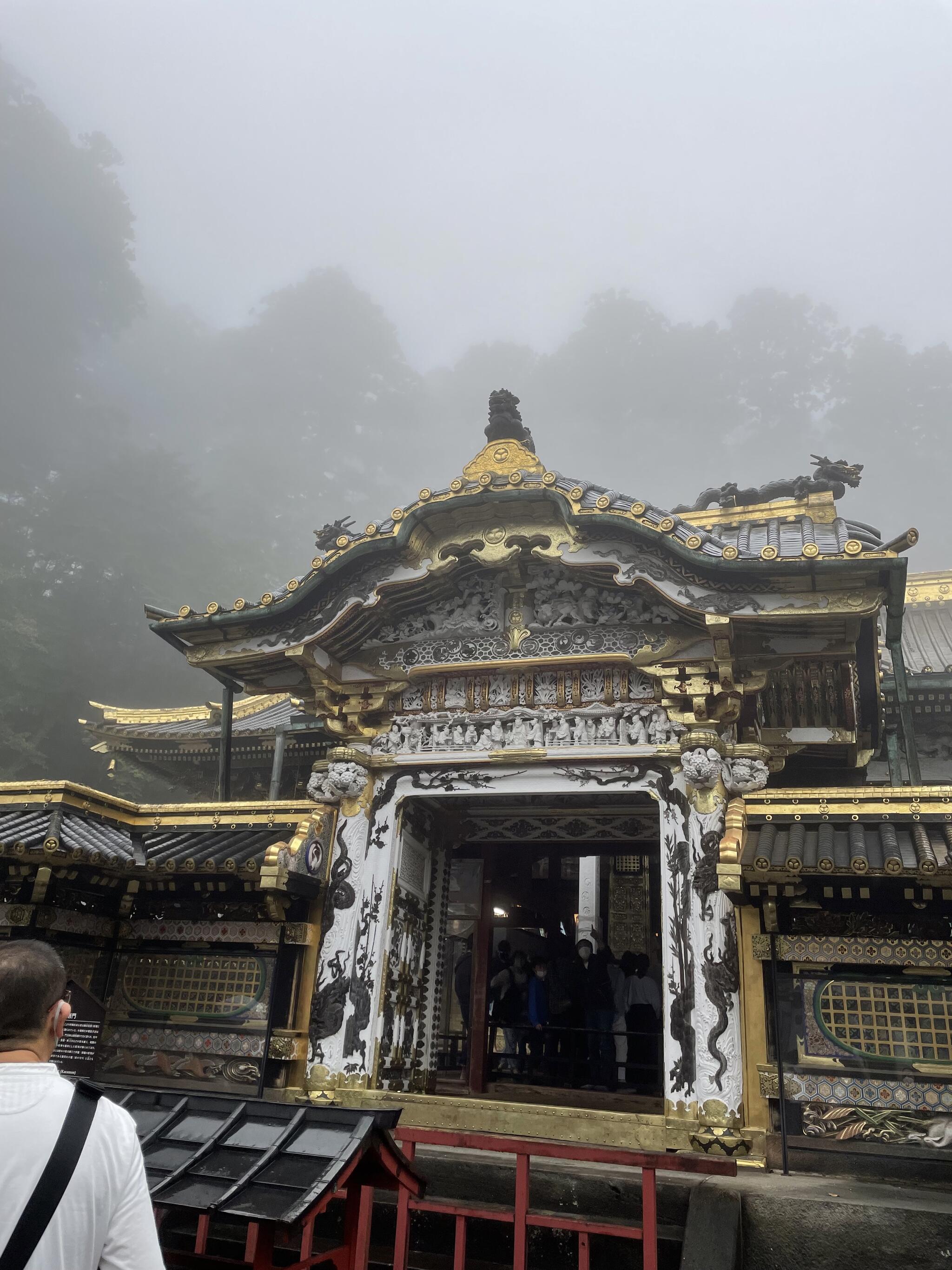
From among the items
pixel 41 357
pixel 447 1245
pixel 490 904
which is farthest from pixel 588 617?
pixel 41 357

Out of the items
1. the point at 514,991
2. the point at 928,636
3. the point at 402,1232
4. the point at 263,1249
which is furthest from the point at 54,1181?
the point at 928,636

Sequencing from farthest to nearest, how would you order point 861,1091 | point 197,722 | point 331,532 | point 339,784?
point 197,722
point 331,532
point 339,784
point 861,1091

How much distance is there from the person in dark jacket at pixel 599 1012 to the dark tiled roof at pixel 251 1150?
7126mm

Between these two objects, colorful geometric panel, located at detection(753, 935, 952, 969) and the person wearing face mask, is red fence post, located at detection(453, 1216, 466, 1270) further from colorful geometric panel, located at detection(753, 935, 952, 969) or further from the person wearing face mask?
the person wearing face mask

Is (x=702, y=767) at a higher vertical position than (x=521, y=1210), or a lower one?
higher

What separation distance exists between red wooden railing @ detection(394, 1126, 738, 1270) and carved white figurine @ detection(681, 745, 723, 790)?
351 cm

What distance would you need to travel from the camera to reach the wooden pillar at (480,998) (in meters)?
10.0

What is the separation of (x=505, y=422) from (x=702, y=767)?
13.6 feet

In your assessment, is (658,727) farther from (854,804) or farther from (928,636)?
(928,636)

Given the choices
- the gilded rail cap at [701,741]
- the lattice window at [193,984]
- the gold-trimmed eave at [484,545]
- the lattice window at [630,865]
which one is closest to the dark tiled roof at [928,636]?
the lattice window at [630,865]

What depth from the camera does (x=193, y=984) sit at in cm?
870

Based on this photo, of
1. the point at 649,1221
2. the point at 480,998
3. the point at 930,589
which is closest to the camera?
the point at 649,1221

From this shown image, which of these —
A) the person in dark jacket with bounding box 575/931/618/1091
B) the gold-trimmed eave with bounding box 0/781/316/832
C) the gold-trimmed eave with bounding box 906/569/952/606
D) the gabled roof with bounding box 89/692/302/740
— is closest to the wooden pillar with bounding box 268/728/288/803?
the gabled roof with bounding box 89/692/302/740

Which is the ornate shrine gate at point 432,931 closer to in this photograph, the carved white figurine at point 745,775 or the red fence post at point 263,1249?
the carved white figurine at point 745,775
